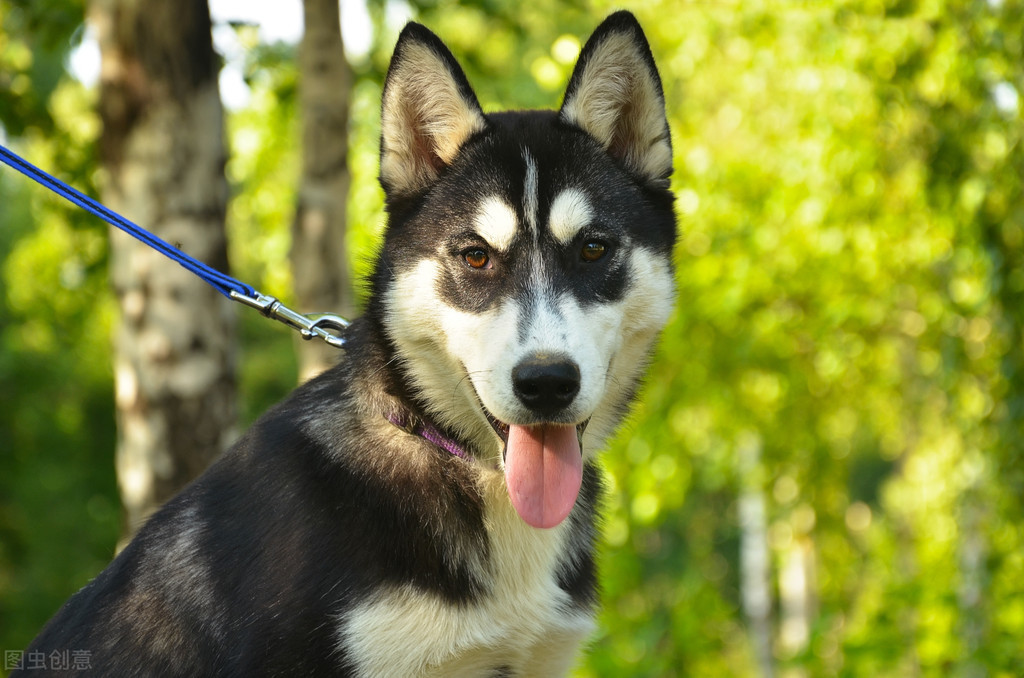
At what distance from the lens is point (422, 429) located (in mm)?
2863

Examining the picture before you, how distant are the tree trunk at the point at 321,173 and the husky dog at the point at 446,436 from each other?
2598mm

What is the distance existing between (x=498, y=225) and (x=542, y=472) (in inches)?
28.6

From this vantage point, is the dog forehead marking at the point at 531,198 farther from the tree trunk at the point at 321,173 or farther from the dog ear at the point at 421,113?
the tree trunk at the point at 321,173

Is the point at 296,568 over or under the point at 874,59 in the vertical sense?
under

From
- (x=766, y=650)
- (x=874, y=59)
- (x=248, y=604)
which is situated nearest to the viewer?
(x=248, y=604)

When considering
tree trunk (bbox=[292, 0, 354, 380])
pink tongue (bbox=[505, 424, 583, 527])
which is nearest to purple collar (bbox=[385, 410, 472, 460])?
pink tongue (bbox=[505, 424, 583, 527])

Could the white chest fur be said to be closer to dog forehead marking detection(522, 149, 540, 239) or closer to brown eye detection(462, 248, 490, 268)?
brown eye detection(462, 248, 490, 268)

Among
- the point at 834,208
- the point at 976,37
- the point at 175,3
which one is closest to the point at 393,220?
the point at 175,3

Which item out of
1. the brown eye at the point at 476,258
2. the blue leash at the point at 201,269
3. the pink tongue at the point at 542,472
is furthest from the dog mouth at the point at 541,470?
the blue leash at the point at 201,269

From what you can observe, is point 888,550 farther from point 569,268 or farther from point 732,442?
point 569,268

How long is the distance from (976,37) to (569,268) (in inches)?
128

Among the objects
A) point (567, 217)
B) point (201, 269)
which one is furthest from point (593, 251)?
point (201, 269)

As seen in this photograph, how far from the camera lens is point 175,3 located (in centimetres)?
401

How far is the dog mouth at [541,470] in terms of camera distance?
264 cm
